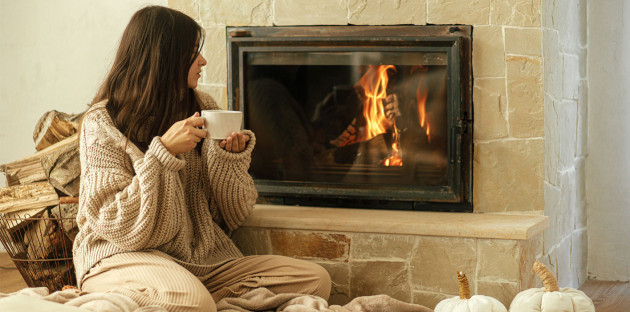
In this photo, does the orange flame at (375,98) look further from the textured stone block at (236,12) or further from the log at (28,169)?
the log at (28,169)

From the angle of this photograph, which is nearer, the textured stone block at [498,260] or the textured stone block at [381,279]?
the textured stone block at [498,260]

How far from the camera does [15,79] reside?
3.45 meters

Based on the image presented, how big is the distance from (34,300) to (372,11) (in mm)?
1567

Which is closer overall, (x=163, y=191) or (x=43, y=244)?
(x=163, y=191)

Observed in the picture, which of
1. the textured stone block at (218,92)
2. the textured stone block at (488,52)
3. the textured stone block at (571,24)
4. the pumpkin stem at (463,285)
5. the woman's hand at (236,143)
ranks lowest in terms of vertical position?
the pumpkin stem at (463,285)

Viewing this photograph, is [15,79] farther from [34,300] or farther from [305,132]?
[34,300]

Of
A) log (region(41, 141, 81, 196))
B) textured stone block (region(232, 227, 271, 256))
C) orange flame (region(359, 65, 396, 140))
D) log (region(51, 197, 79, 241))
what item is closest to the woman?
textured stone block (region(232, 227, 271, 256))

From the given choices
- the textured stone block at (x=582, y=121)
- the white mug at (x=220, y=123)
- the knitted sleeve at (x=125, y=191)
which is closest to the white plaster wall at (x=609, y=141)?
the textured stone block at (x=582, y=121)

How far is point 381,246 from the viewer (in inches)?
93.0

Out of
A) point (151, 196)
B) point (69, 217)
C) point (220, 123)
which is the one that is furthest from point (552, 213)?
point (69, 217)

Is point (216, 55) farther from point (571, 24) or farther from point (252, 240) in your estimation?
point (571, 24)

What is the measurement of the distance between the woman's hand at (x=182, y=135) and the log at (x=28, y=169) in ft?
2.57

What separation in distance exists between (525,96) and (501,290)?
653 millimetres

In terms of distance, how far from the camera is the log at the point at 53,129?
106 inches
